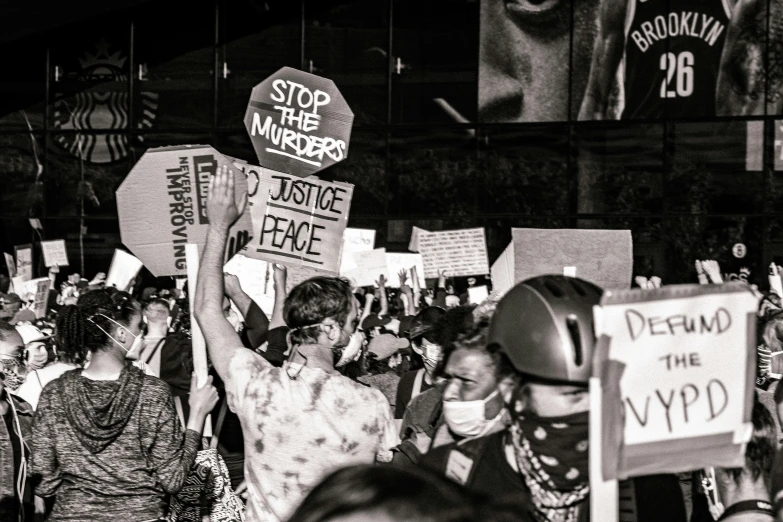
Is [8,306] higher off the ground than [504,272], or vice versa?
[504,272]

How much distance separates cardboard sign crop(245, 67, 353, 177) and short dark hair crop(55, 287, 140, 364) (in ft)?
7.75

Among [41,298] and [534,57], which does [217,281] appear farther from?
[534,57]

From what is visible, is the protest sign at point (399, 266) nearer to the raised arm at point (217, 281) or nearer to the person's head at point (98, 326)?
the person's head at point (98, 326)

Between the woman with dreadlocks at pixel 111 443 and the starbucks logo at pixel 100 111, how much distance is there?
18.2m

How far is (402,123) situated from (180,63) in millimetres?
4406

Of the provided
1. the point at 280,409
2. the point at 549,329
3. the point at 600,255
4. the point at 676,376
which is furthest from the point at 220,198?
the point at 600,255

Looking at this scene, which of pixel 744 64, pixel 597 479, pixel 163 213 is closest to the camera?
pixel 597 479

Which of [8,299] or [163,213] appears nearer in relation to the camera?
[163,213]

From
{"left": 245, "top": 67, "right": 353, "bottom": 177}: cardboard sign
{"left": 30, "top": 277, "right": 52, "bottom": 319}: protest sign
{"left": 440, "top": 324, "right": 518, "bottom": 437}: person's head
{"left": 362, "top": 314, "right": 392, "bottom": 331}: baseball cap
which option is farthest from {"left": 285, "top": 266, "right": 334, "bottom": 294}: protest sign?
{"left": 30, "top": 277, "right": 52, "bottom": 319}: protest sign

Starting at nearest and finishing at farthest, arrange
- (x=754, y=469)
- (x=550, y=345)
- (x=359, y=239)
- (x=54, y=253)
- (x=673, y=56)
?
(x=550, y=345), (x=754, y=469), (x=359, y=239), (x=673, y=56), (x=54, y=253)

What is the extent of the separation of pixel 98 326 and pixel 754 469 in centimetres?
260

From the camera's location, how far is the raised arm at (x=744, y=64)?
1938 cm

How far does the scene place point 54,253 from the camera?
70.2 ft

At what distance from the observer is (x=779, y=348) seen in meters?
7.08
